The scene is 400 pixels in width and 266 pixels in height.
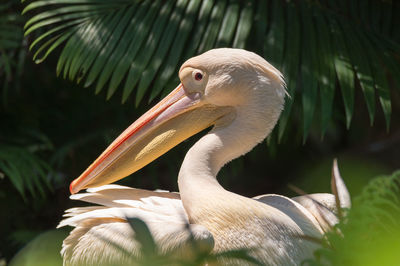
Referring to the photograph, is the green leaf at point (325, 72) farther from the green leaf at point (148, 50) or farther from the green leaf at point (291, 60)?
the green leaf at point (148, 50)

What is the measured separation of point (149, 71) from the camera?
9.42 feet

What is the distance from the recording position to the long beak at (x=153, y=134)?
237cm

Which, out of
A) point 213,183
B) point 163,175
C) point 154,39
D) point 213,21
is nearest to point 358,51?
point 213,21

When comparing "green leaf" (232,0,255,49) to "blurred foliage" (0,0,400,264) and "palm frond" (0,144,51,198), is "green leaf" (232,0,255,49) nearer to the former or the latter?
"blurred foliage" (0,0,400,264)

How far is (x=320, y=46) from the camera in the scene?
9.61 ft

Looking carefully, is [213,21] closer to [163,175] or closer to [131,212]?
[131,212]

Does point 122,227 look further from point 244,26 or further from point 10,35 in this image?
point 10,35

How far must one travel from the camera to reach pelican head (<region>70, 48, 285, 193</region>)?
2.26 m

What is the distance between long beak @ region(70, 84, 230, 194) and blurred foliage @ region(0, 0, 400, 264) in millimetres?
411

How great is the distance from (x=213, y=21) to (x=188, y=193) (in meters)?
1.13

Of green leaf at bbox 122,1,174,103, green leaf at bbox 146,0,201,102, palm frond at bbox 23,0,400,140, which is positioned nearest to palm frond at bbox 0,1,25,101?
palm frond at bbox 23,0,400,140

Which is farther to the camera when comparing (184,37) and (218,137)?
(184,37)

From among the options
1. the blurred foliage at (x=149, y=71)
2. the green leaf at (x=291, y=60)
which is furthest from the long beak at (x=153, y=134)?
the green leaf at (x=291, y=60)

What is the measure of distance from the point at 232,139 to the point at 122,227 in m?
0.52
